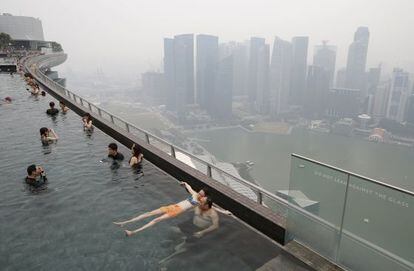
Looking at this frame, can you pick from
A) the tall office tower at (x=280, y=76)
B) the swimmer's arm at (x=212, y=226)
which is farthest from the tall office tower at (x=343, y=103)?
the swimmer's arm at (x=212, y=226)

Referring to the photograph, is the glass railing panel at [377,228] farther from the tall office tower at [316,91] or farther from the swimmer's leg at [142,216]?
the tall office tower at [316,91]

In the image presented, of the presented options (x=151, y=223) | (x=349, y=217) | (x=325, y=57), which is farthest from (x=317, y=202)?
(x=325, y=57)

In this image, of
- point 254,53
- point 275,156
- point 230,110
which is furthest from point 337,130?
point 254,53

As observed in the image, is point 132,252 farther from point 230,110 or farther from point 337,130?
point 230,110

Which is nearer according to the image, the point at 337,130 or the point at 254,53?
the point at 337,130

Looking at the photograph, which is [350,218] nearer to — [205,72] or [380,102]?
[380,102]

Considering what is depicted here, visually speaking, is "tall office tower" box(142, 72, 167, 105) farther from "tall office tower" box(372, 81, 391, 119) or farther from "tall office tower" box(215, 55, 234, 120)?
"tall office tower" box(372, 81, 391, 119)

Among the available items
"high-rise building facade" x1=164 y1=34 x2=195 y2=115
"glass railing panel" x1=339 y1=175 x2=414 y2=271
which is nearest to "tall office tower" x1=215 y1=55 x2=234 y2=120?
"high-rise building facade" x1=164 y1=34 x2=195 y2=115
